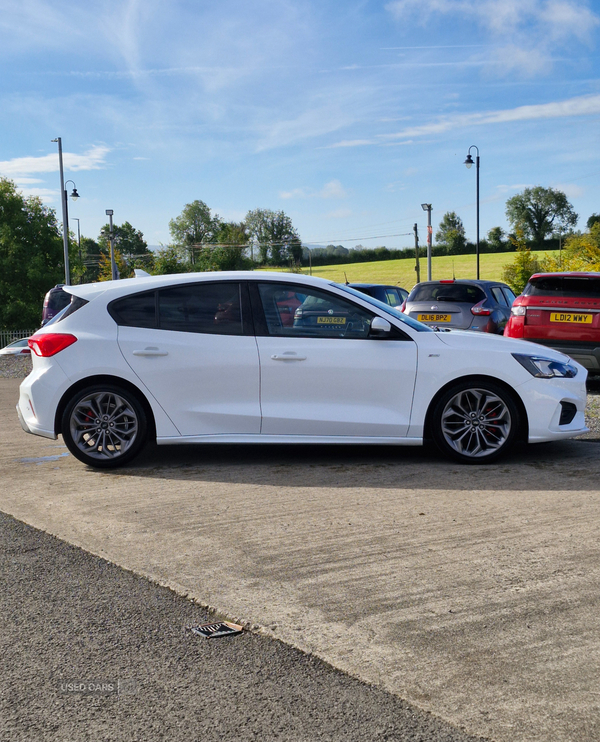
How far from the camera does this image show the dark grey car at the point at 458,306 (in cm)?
1490

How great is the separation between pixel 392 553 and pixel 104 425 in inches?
130

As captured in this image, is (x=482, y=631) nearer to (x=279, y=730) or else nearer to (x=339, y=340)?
(x=279, y=730)

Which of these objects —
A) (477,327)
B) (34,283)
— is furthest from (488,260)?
(477,327)

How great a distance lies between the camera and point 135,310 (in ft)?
22.9

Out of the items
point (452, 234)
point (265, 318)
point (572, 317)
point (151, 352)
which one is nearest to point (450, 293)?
point (572, 317)

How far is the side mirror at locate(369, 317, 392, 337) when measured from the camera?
6.75 meters

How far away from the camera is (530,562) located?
4.28 m

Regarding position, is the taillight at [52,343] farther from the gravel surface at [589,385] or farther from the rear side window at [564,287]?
the rear side window at [564,287]

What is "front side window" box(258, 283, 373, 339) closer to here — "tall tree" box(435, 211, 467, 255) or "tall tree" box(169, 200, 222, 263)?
"tall tree" box(435, 211, 467, 255)

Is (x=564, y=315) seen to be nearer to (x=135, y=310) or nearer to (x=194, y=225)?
(x=135, y=310)

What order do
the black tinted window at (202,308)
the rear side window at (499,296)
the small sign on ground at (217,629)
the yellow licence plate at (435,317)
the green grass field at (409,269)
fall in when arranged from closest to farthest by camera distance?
the small sign on ground at (217,629) → the black tinted window at (202,308) → the yellow licence plate at (435,317) → the rear side window at (499,296) → the green grass field at (409,269)

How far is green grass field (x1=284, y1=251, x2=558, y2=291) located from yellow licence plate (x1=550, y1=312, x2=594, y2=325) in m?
67.9

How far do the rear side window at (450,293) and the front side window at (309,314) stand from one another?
8.65 metres

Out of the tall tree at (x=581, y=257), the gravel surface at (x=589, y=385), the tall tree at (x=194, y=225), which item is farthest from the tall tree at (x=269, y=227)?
the gravel surface at (x=589, y=385)
